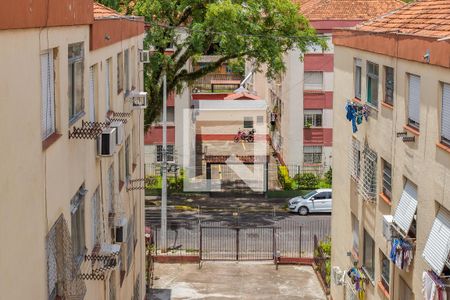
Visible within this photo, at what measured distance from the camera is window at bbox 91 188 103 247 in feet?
46.1

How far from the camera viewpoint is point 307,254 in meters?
31.1

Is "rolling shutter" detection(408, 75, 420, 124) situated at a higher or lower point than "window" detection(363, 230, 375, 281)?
higher

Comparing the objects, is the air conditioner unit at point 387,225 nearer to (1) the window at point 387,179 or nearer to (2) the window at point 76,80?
(1) the window at point 387,179

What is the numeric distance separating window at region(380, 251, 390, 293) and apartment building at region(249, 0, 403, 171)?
2507 cm

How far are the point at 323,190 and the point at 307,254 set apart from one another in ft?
25.5

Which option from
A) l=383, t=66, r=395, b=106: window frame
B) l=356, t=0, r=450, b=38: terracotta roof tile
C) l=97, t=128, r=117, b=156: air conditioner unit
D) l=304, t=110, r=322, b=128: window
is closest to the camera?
l=97, t=128, r=117, b=156: air conditioner unit

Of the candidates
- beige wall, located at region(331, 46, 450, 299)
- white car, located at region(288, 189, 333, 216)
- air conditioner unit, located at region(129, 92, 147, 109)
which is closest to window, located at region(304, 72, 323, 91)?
white car, located at region(288, 189, 333, 216)

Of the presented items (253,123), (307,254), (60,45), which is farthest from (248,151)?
(60,45)

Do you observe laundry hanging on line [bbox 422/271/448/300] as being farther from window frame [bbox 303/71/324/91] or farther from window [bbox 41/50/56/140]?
window frame [bbox 303/71/324/91]

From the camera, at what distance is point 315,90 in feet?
142

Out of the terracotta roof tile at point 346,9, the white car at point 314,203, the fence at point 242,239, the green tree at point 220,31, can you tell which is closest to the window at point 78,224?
the fence at point 242,239

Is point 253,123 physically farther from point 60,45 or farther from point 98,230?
point 60,45

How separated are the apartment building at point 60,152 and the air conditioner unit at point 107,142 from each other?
0.02 meters

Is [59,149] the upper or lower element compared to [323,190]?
upper
